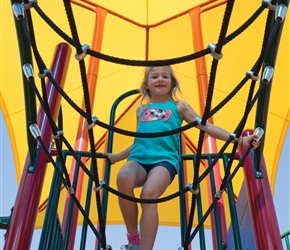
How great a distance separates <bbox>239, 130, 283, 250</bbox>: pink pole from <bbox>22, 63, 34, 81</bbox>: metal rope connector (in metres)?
0.91

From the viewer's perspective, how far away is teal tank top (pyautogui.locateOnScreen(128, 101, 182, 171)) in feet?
7.41

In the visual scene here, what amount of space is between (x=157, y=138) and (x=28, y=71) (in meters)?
0.75

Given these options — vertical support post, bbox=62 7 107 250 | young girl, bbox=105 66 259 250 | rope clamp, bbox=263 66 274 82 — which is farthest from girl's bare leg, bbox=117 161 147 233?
vertical support post, bbox=62 7 107 250

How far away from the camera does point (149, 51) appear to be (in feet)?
20.5

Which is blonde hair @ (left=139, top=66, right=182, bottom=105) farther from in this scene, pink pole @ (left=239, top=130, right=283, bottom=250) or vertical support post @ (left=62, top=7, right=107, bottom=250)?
vertical support post @ (left=62, top=7, right=107, bottom=250)

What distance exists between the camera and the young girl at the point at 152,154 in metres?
1.97

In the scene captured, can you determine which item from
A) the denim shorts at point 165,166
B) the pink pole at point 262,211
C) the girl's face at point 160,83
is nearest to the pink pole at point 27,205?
the denim shorts at point 165,166

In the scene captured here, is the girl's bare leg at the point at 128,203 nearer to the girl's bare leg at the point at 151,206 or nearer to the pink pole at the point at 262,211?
the girl's bare leg at the point at 151,206

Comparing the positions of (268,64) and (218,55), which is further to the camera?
(268,64)

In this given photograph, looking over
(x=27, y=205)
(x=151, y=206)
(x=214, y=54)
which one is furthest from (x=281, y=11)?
(x=27, y=205)

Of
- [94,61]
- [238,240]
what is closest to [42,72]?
[238,240]

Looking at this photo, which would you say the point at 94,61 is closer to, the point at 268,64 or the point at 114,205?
the point at 114,205

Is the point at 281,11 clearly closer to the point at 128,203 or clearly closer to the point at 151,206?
the point at 151,206

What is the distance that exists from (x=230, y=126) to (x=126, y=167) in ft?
13.1
